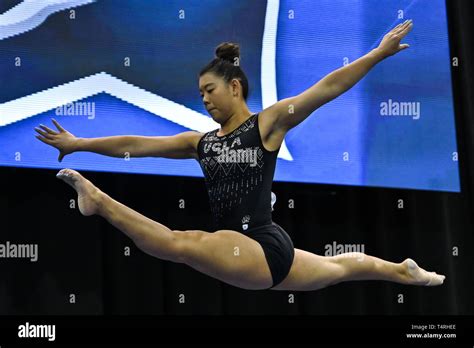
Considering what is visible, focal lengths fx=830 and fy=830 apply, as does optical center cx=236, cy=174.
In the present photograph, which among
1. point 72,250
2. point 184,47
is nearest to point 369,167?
point 184,47

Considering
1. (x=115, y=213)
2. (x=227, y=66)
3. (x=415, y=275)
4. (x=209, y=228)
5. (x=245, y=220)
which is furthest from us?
(x=209, y=228)

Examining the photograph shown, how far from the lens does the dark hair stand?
12.0 feet

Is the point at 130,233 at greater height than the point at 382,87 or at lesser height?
lesser

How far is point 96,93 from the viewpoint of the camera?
432 cm

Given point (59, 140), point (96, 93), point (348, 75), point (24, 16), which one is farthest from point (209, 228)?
point (348, 75)

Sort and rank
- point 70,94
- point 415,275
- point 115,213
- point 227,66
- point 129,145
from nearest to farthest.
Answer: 1. point 115,213
2. point 227,66
3. point 129,145
4. point 415,275
5. point 70,94

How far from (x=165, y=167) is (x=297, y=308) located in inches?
47.2

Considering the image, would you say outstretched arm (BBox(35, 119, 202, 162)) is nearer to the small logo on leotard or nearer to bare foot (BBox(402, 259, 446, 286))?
the small logo on leotard

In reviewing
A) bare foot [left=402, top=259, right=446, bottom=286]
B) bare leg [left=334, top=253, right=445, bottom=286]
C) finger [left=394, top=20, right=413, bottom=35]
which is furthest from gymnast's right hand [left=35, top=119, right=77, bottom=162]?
bare foot [left=402, top=259, right=446, bottom=286]

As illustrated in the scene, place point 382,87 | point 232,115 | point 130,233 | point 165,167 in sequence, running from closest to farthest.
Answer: point 130,233
point 232,115
point 165,167
point 382,87

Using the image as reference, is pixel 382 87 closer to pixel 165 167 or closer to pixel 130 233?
pixel 165 167

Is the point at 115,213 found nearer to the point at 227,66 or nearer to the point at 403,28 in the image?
the point at 227,66

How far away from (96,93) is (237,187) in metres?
1.16

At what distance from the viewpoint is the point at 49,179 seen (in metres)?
4.49
